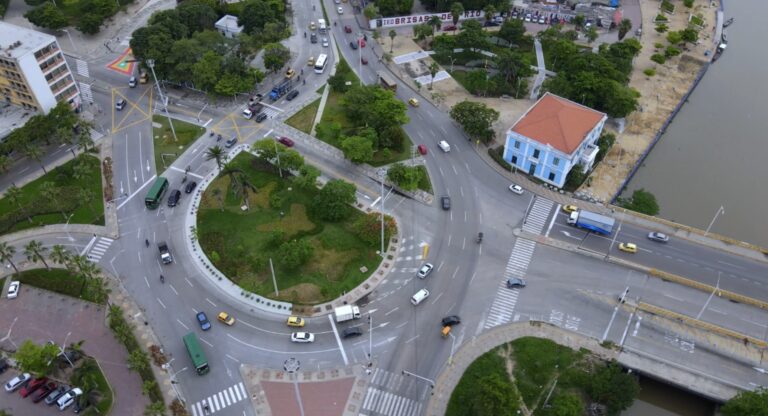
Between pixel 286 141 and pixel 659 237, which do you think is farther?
pixel 286 141

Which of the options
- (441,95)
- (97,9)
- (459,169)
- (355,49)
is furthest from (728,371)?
(97,9)

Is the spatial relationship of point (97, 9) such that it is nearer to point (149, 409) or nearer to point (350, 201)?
point (350, 201)

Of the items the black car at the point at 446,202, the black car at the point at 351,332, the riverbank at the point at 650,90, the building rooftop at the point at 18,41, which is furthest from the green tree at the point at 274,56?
the riverbank at the point at 650,90

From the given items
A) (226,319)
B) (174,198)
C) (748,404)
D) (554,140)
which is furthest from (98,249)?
(748,404)

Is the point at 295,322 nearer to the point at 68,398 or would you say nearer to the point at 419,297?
the point at 419,297

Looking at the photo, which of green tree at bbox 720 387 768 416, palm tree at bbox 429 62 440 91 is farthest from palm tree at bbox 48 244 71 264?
green tree at bbox 720 387 768 416

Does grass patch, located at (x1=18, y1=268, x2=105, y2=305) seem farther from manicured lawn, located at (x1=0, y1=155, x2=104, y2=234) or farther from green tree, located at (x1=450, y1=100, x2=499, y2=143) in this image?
green tree, located at (x1=450, y1=100, x2=499, y2=143)

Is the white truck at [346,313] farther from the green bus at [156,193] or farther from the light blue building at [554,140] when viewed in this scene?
the light blue building at [554,140]
